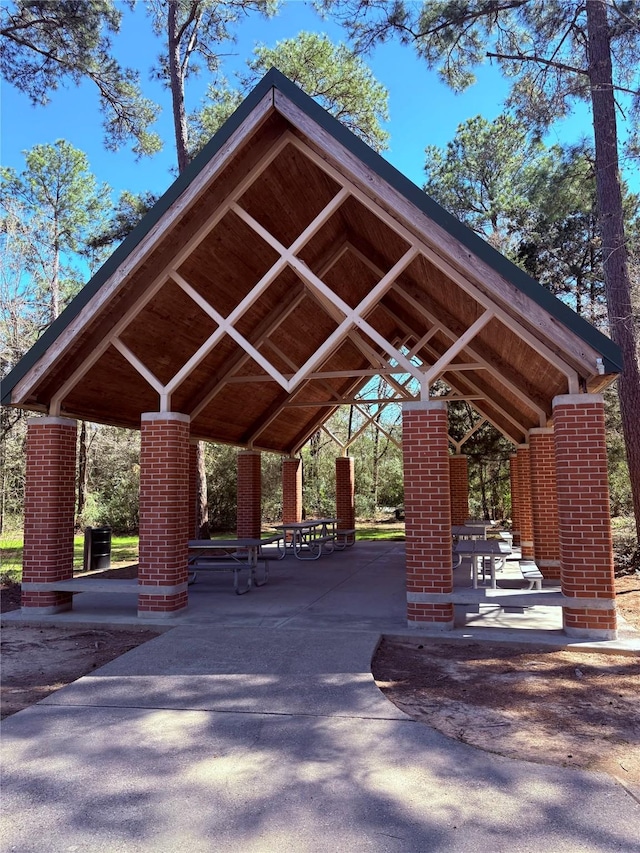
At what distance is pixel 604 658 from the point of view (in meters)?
5.08

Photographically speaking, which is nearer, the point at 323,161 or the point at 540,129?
the point at 323,161

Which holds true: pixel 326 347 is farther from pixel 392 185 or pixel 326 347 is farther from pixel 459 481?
pixel 459 481

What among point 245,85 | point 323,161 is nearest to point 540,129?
point 323,161

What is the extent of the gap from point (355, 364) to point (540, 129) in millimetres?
6218

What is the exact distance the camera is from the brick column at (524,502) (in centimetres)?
1130

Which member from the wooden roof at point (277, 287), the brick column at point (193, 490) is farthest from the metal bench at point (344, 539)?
the wooden roof at point (277, 287)

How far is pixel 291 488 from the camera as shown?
15773mm

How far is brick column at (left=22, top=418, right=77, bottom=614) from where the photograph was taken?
691cm

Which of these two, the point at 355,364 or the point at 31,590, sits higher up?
the point at 355,364

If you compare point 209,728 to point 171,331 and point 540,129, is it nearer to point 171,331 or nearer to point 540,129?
point 171,331

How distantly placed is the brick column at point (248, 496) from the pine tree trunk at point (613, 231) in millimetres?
7470

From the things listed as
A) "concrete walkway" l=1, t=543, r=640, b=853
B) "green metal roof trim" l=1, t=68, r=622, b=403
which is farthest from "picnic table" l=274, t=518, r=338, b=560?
"concrete walkway" l=1, t=543, r=640, b=853

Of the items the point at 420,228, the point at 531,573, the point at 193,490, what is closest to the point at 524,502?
the point at 531,573

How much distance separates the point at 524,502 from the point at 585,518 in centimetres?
699
